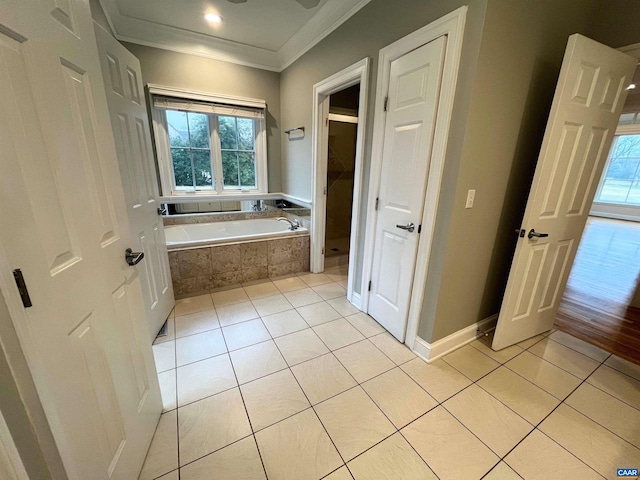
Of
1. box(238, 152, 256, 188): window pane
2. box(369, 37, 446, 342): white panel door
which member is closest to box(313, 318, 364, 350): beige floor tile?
box(369, 37, 446, 342): white panel door

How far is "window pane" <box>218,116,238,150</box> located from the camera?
3.31 metres

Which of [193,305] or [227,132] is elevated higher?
[227,132]

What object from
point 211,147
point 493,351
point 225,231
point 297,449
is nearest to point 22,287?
point 297,449

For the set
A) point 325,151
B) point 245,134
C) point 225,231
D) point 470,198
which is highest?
point 245,134

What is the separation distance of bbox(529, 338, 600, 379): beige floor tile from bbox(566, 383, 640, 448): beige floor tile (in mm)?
155

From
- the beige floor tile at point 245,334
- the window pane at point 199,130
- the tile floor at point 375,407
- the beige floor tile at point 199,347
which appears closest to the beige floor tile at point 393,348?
the tile floor at point 375,407

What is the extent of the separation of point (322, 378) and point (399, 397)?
0.48 meters

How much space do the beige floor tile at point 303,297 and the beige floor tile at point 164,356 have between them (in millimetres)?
1051

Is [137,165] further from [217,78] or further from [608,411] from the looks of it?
[608,411]

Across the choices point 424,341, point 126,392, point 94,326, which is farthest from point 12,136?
point 424,341

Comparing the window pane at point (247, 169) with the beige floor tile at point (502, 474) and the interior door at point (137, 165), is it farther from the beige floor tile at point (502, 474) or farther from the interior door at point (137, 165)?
the beige floor tile at point (502, 474)

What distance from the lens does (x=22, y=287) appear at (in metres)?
0.59

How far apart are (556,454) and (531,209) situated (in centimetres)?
131

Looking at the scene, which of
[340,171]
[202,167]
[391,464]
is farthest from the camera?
[340,171]
